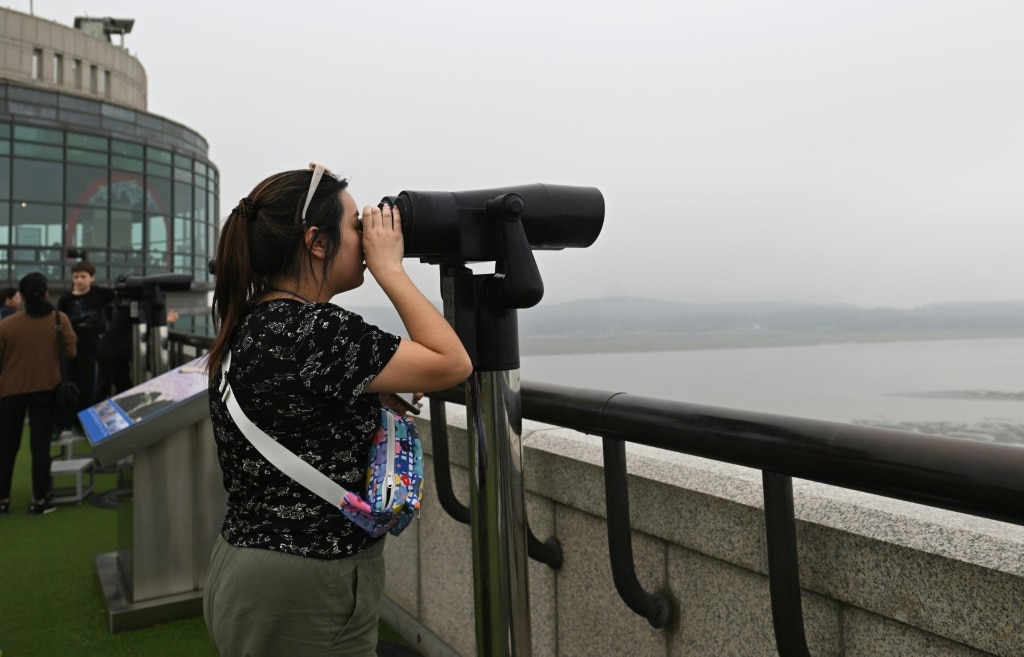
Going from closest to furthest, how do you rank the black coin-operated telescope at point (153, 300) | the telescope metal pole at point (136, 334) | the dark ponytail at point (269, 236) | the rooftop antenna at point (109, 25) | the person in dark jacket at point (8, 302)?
1. the dark ponytail at point (269, 236)
2. the black coin-operated telescope at point (153, 300)
3. the telescope metal pole at point (136, 334)
4. the person in dark jacket at point (8, 302)
5. the rooftop antenna at point (109, 25)

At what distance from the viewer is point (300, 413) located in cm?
143

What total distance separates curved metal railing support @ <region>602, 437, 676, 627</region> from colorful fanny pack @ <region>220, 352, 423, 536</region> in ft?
1.64

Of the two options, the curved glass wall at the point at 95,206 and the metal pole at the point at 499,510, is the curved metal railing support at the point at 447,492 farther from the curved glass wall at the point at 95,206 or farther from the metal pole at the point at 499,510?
the curved glass wall at the point at 95,206

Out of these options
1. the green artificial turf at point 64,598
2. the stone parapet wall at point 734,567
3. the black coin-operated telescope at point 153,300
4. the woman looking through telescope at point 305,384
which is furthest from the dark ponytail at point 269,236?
the black coin-operated telescope at point 153,300

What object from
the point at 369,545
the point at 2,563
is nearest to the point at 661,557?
the point at 369,545

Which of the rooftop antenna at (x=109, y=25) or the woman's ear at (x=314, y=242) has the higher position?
the rooftop antenna at (x=109, y=25)

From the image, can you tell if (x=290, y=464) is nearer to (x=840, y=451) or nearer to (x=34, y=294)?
(x=840, y=451)

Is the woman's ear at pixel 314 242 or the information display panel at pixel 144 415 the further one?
the information display panel at pixel 144 415

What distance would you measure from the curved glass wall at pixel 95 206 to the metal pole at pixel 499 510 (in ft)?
Answer: 76.4

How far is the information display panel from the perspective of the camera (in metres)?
3.13

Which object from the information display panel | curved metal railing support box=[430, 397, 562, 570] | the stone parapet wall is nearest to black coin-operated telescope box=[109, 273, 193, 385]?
the information display panel

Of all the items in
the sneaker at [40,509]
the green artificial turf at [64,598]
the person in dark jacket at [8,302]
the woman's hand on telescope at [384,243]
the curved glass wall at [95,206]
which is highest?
the curved glass wall at [95,206]

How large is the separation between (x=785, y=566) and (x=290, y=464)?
0.99 metres

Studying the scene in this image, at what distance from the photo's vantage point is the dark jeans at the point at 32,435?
5359 mm
